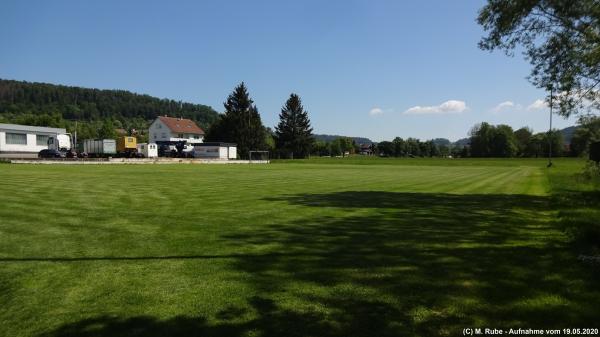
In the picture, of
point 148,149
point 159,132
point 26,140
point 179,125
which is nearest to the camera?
point 26,140

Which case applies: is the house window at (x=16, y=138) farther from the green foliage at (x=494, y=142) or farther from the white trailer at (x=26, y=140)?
the green foliage at (x=494, y=142)

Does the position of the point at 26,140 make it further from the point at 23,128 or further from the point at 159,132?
the point at 159,132

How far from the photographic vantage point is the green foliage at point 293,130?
108m

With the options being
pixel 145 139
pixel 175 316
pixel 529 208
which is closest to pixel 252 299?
pixel 175 316

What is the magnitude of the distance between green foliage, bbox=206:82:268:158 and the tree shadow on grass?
284 ft

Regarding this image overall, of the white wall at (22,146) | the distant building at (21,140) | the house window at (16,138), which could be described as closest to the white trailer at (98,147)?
the distant building at (21,140)

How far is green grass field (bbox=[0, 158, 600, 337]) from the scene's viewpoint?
175 inches

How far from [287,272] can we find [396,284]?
1.59m

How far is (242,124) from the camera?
95312 mm

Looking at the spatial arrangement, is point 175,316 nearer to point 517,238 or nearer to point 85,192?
point 517,238

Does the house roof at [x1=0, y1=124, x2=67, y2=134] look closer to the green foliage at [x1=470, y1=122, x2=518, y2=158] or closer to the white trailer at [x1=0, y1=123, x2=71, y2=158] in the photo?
the white trailer at [x1=0, y1=123, x2=71, y2=158]

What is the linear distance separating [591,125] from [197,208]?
53.2 ft

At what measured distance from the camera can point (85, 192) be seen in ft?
51.2

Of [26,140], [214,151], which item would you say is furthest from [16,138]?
[214,151]
